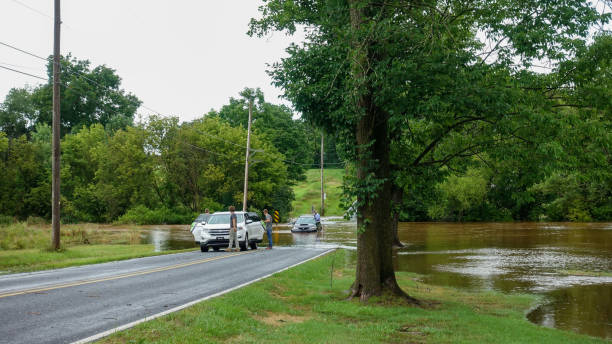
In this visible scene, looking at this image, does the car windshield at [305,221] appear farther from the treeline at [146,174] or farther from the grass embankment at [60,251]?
the treeline at [146,174]

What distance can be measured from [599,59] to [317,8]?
673 cm

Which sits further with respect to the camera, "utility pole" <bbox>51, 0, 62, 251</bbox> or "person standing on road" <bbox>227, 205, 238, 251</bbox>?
"person standing on road" <bbox>227, 205, 238, 251</bbox>

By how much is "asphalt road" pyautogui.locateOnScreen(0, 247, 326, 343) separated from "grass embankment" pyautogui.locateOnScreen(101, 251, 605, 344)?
2.62 feet

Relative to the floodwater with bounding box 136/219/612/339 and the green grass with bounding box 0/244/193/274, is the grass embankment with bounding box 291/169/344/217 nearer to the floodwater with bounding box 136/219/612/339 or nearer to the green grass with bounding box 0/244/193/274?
the floodwater with bounding box 136/219/612/339

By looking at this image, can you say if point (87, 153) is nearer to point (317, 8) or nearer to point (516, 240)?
point (516, 240)

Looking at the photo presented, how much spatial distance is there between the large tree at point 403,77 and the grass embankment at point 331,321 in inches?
52.6

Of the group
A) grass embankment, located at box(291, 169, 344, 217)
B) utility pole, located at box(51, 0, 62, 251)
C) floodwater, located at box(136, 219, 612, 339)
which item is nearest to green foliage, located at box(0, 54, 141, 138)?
grass embankment, located at box(291, 169, 344, 217)

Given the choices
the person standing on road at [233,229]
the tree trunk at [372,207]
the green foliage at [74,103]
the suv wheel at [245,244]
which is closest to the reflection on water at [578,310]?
the tree trunk at [372,207]

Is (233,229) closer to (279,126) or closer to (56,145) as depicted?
(56,145)

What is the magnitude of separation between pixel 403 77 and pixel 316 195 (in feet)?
282

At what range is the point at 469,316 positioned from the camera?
34.1ft

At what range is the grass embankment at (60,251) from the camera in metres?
17.6

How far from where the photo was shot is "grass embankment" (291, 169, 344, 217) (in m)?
86.4

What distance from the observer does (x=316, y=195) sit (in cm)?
9575
